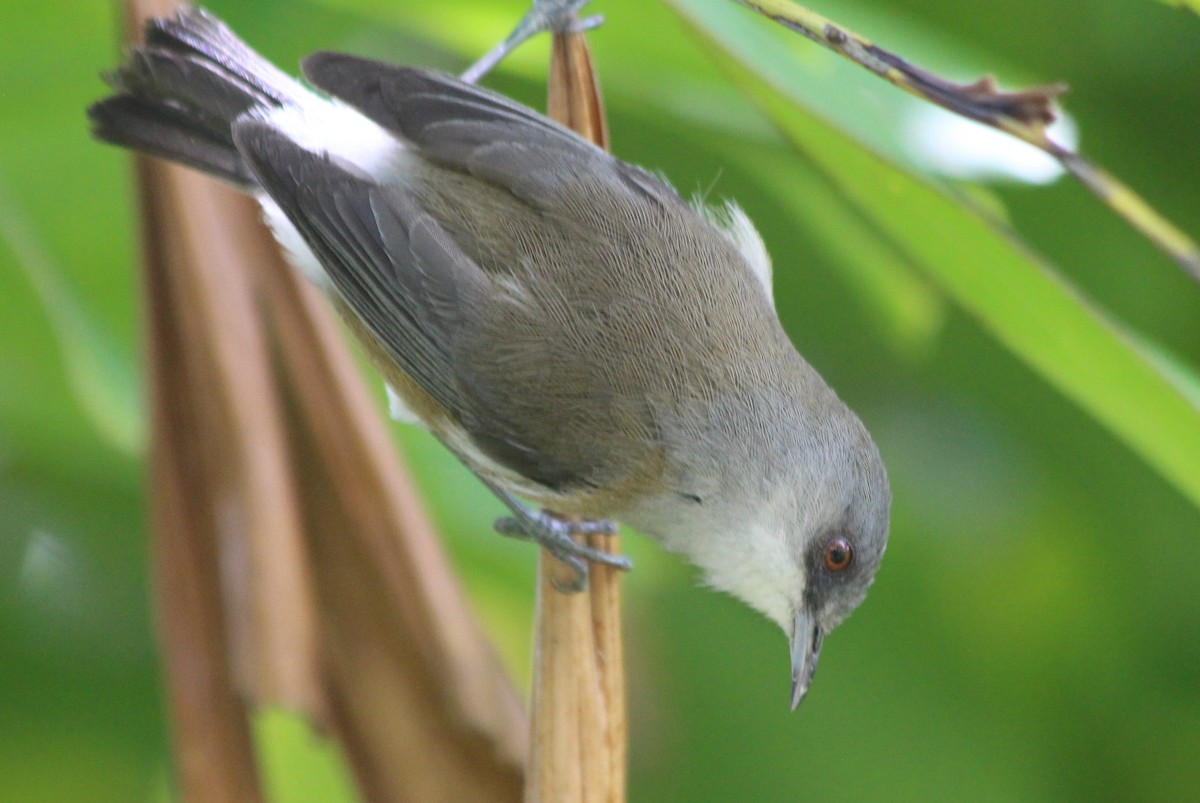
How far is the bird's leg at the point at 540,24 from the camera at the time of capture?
1.68m

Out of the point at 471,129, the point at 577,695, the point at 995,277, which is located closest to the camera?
the point at 577,695

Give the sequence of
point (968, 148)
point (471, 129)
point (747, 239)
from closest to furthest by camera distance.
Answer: point (471, 129)
point (968, 148)
point (747, 239)

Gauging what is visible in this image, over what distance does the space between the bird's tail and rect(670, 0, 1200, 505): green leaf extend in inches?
27.8

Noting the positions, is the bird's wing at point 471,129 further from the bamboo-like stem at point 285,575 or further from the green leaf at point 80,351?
the green leaf at point 80,351

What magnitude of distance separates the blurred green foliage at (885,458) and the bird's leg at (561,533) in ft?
1.07

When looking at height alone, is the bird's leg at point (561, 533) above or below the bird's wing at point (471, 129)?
below

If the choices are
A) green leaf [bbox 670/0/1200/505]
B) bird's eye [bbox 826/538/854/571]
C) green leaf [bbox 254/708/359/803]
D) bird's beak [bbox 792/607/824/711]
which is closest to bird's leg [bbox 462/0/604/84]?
green leaf [bbox 670/0/1200/505]

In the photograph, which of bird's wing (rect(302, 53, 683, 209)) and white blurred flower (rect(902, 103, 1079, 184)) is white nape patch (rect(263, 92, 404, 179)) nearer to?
bird's wing (rect(302, 53, 683, 209))

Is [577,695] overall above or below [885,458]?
below

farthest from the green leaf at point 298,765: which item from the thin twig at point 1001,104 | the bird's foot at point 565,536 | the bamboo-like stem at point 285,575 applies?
the thin twig at point 1001,104

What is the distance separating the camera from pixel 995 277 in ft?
4.84

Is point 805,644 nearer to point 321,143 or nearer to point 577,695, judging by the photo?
point 577,695

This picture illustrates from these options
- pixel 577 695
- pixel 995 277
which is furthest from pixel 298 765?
pixel 995 277

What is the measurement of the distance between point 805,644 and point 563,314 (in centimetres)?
60
